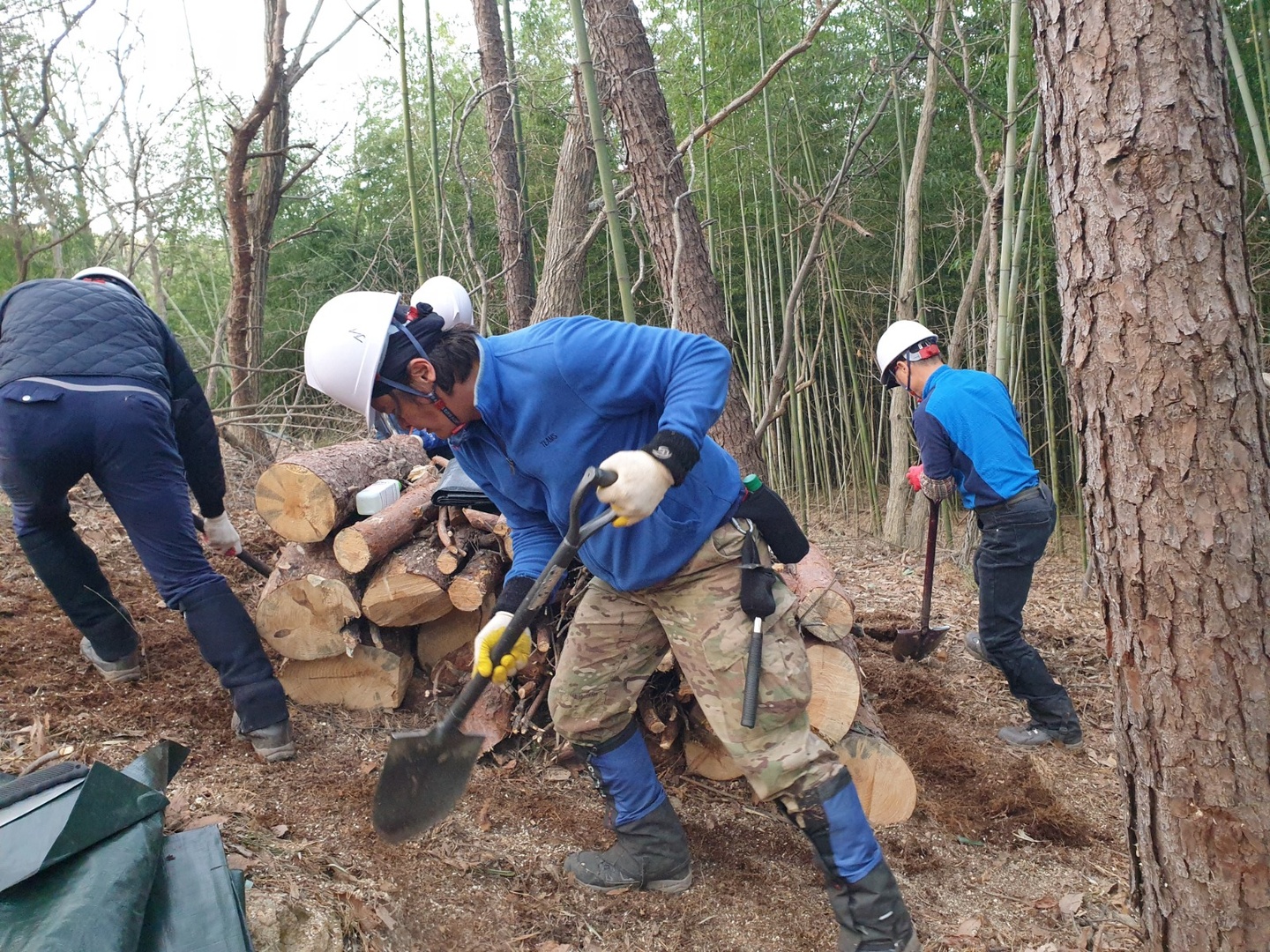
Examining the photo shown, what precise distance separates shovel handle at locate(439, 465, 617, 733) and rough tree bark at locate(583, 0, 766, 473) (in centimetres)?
175

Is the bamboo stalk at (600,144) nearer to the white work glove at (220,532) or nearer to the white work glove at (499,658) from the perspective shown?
the white work glove at (499,658)

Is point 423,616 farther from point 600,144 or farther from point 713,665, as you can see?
point 600,144

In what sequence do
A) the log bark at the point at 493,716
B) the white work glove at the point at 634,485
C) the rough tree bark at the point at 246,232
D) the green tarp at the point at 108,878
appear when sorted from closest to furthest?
the green tarp at the point at 108,878, the white work glove at the point at 634,485, the log bark at the point at 493,716, the rough tree bark at the point at 246,232

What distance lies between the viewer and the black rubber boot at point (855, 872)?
204 centimetres

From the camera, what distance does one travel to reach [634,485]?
1.75m

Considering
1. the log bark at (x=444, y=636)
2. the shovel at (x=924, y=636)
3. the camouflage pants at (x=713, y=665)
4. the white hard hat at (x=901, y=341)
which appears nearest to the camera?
the camouflage pants at (x=713, y=665)

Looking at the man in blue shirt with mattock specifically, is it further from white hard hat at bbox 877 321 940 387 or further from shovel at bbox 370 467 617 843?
shovel at bbox 370 467 617 843

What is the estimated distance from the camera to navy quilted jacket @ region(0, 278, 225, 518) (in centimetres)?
263

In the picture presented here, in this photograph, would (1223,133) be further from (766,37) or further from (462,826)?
(766,37)

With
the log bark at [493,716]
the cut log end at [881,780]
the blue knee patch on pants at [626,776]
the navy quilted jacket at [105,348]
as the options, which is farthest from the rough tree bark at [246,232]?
the cut log end at [881,780]

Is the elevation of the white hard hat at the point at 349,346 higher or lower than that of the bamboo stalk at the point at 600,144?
lower

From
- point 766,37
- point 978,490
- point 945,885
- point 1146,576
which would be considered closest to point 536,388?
point 1146,576

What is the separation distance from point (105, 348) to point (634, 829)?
2193 millimetres

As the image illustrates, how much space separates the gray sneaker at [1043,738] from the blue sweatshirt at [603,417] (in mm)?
2080
